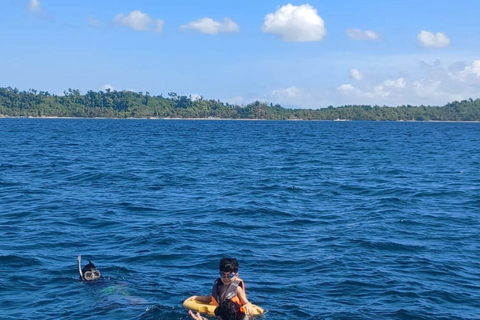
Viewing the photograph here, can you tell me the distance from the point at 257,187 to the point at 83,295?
1983cm

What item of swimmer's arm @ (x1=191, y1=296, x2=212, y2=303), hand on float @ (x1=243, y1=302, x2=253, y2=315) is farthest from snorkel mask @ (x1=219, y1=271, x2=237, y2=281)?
swimmer's arm @ (x1=191, y1=296, x2=212, y2=303)

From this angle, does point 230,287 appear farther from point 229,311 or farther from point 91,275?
point 91,275

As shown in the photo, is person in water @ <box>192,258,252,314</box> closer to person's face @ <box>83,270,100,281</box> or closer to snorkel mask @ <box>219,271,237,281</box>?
snorkel mask @ <box>219,271,237,281</box>

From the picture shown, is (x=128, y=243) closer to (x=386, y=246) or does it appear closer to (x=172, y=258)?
(x=172, y=258)

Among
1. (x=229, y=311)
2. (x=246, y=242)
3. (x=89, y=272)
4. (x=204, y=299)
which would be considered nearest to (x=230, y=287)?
(x=204, y=299)

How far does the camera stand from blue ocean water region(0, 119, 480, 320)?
575 inches

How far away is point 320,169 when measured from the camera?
146ft

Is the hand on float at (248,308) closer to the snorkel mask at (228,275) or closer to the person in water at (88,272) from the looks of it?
the snorkel mask at (228,275)

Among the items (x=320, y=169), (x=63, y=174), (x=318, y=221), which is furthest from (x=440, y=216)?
(x=63, y=174)

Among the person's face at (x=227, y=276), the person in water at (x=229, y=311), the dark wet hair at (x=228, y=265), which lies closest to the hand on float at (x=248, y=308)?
the person's face at (x=227, y=276)

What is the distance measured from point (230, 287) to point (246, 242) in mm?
8067

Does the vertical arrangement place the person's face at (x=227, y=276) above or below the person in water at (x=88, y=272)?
above

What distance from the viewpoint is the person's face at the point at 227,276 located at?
39.9 feet

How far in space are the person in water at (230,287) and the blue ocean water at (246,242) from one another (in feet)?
4.93
